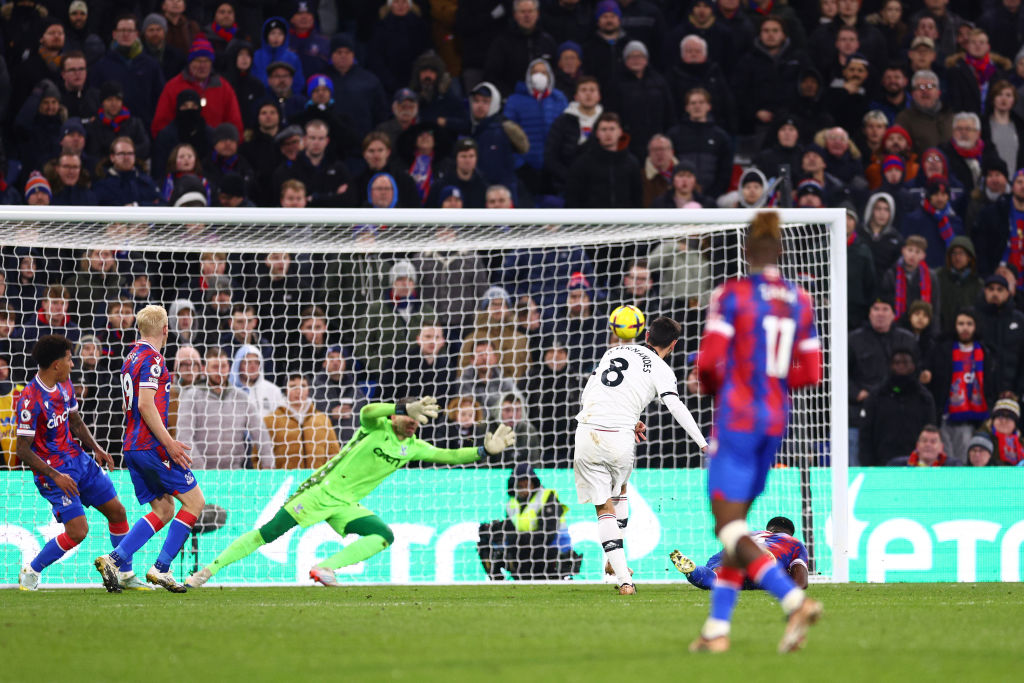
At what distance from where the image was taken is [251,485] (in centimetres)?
1323

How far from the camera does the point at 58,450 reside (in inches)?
451

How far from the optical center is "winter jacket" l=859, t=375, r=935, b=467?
48.5 ft

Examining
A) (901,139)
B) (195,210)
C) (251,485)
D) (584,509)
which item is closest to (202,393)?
(251,485)

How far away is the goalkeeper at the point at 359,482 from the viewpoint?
11.7m

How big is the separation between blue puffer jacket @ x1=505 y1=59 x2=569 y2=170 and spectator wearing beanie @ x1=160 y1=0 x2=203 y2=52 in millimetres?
4011

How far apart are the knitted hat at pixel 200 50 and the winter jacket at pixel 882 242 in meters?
7.87

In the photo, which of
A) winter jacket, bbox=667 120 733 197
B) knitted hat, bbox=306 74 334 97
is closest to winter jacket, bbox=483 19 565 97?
knitted hat, bbox=306 74 334 97

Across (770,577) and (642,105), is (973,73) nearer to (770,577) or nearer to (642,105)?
(642,105)

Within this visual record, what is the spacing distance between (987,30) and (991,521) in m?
9.33

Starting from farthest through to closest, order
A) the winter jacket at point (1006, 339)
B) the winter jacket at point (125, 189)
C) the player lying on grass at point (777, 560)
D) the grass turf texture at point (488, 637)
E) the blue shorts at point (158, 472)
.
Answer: the winter jacket at point (1006, 339) → the winter jacket at point (125, 189) → the blue shorts at point (158, 472) → the player lying on grass at point (777, 560) → the grass turf texture at point (488, 637)

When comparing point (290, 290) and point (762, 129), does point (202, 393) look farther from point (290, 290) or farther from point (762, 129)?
point (762, 129)

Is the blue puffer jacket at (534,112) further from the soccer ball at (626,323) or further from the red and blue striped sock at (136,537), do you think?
the red and blue striped sock at (136,537)

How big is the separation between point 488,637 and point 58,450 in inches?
213

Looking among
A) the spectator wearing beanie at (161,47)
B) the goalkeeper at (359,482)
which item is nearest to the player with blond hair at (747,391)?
the goalkeeper at (359,482)
